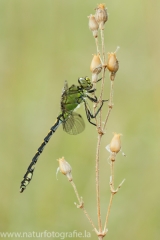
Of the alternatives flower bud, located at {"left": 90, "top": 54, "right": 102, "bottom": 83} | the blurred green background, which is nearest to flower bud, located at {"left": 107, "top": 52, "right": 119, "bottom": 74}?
flower bud, located at {"left": 90, "top": 54, "right": 102, "bottom": 83}

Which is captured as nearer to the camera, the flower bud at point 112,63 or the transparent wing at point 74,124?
the flower bud at point 112,63

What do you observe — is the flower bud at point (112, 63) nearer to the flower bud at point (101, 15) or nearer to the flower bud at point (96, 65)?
the flower bud at point (96, 65)

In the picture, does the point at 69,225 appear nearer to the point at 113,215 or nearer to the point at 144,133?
the point at 113,215

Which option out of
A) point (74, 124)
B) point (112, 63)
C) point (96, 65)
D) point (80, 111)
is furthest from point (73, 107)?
point (80, 111)

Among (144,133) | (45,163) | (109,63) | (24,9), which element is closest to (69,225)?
(45,163)

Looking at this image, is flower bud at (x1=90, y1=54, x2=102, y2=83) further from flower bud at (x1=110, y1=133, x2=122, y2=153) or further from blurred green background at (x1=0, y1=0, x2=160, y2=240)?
blurred green background at (x1=0, y1=0, x2=160, y2=240)

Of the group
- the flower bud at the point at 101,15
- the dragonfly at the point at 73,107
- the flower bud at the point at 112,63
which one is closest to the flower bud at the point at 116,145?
the flower bud at the point at 112,63
